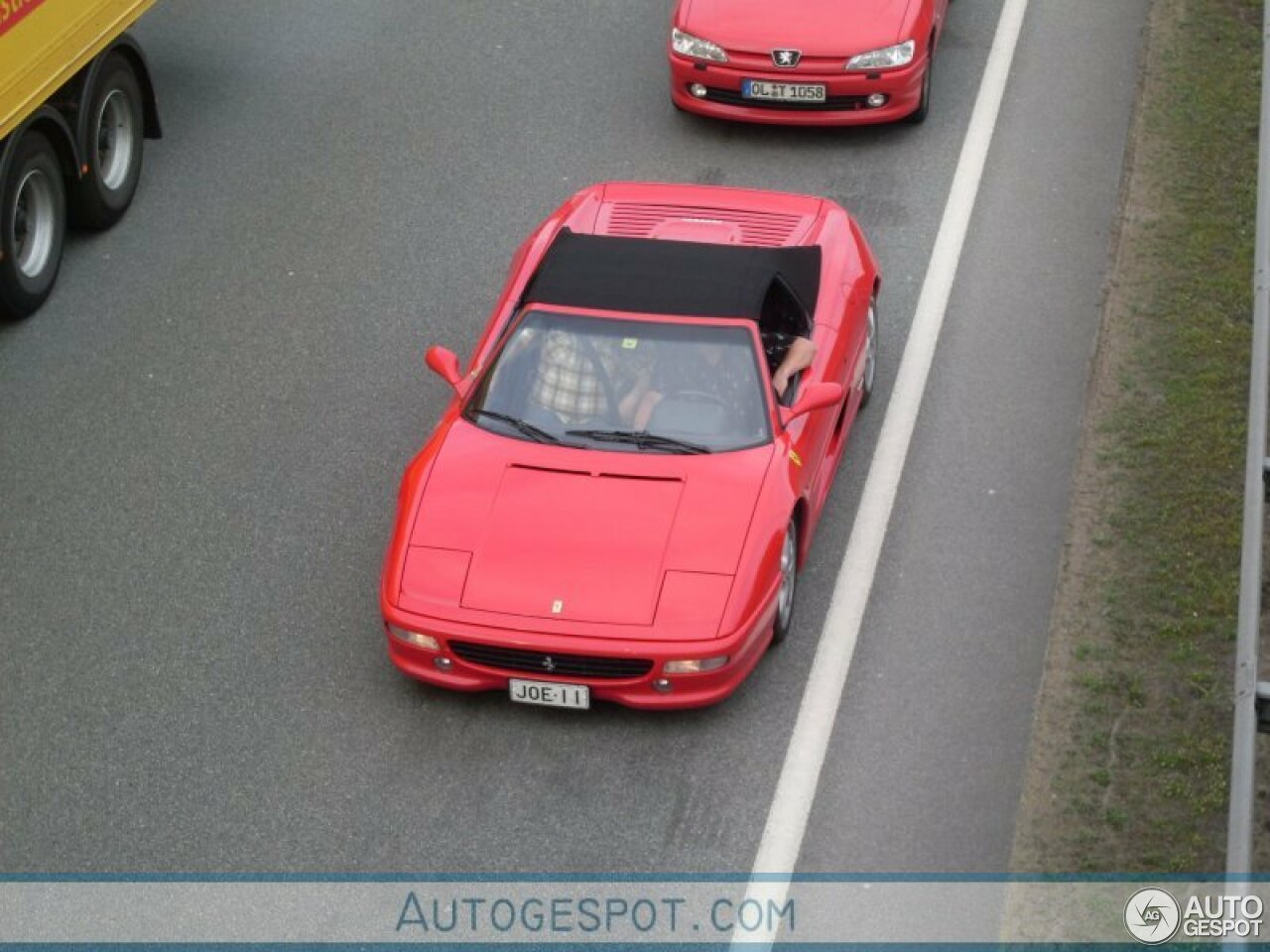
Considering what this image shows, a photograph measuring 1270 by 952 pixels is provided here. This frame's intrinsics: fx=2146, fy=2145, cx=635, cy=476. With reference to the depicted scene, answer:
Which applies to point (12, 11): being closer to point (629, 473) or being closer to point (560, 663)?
point (629, 473)

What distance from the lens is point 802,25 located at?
1425 centimetres

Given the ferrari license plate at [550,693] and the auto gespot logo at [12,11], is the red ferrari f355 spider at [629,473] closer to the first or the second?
the ferrari license plate at [550,693]


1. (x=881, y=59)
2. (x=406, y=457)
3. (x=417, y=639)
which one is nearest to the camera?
(x=417, y=639)

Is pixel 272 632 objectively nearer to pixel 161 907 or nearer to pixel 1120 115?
pixel 161 907

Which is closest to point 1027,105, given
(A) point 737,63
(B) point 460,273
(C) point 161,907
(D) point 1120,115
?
(D) point 1120,115

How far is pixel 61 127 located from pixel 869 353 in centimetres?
504

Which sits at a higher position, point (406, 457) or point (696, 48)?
point (696, 48)

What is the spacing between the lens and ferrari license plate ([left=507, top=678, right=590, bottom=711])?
9.09 metres

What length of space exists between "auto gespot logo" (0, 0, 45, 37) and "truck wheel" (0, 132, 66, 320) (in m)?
0.79

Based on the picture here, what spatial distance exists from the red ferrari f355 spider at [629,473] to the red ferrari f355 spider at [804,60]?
3.20 m

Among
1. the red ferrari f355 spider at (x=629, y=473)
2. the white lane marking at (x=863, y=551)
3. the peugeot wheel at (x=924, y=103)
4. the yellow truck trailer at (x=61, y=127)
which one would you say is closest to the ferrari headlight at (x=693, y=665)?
the red ferrari f355 spider at (x=629, y=473)

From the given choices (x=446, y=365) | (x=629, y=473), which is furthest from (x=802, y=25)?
(x=629, y=473)

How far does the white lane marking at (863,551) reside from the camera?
8758 mm

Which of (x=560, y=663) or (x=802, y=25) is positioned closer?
(x=560, y=663)
